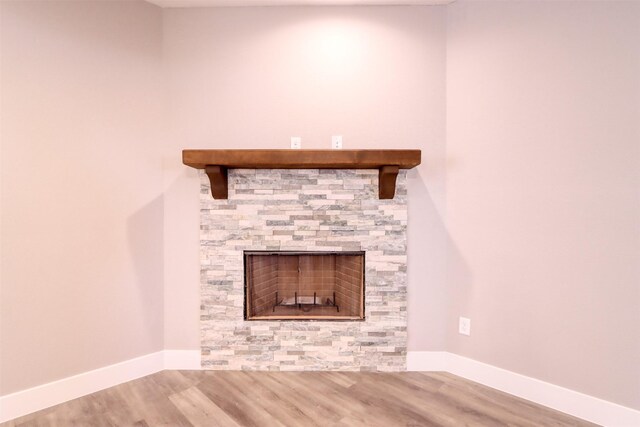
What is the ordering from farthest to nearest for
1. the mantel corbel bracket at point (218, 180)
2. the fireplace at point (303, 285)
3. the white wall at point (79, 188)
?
the fireplace at point (303, 285) → the mantel corbel bracket at point (218, 180) → the white wall at point (79, 188)

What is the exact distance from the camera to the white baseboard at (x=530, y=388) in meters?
1.49

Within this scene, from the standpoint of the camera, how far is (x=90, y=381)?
1791mm

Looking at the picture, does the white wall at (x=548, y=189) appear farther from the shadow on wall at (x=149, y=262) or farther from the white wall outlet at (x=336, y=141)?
the shadow on wall at (x=149, y=262)

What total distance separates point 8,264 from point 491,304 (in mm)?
2784

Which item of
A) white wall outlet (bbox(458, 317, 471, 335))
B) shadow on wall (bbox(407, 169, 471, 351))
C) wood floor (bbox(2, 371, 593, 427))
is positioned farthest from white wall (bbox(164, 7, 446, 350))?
wood floor (bbox(2, 371, 593, 427))

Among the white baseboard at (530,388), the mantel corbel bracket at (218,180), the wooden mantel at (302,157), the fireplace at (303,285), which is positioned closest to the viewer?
the white baseboard at (530,388)

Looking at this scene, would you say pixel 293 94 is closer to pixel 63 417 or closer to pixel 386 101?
pixel 386 101

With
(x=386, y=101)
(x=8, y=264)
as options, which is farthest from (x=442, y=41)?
(x=8, y=264)

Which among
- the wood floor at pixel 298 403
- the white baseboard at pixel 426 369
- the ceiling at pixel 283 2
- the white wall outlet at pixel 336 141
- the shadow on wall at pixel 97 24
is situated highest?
the ceiling at pixel 283 2

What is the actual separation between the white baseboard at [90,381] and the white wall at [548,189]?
191cm

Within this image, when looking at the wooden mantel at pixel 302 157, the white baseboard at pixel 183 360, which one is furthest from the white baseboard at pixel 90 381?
the wooden mantel at pixel 302 157

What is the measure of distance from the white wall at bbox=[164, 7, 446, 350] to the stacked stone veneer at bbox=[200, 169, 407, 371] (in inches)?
4.8

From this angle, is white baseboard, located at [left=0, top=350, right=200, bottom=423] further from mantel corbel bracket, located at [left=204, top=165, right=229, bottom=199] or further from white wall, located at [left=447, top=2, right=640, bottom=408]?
white wall, located at [left=447, top=2, right=640, bottom=408]

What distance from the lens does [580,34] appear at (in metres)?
1.59
